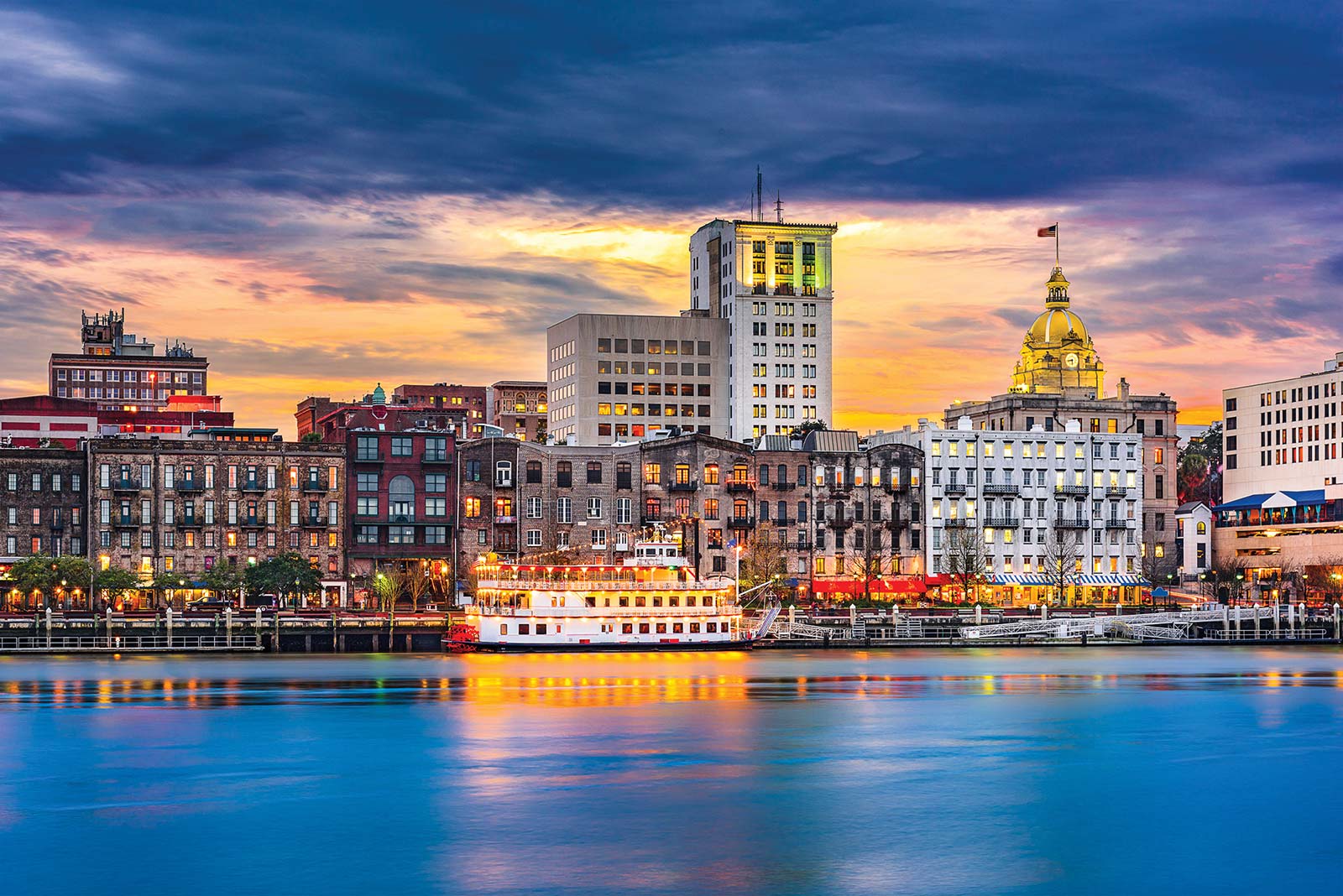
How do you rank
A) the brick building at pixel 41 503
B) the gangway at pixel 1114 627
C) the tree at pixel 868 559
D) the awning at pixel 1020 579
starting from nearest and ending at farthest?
the gangway at pixel 1114 627 < the brick building at pixel 41 503 < the tree at pixel 868 559 < the awning at pixel 1020 579

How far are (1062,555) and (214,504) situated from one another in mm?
75292

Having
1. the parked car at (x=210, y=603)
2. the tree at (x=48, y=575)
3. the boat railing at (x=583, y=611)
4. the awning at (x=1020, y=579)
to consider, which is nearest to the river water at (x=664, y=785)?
the boat railing at (x=583, y=611)

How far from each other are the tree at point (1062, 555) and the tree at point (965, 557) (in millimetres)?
6817

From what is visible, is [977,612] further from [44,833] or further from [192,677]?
[44,833]

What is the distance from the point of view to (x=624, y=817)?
59531mm

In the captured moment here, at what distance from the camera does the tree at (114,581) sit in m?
141

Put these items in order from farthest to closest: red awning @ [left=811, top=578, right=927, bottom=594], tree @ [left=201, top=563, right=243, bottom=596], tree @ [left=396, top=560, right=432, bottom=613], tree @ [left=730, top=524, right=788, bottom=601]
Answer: red awning @ [left=811, top=578, right=927, bottom=594]
tree @ [left=730, top=524, right=788, bottom=601]
tree @ [left=396, top=560, right=432, bottom=613]
tree @ [left=201, top=563, right=243, bottom=596]

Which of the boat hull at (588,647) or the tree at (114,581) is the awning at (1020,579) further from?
the tree at (114,581)

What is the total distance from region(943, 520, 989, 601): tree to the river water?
59355 millimetres

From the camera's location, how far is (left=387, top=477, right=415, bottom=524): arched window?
15788 centimetres

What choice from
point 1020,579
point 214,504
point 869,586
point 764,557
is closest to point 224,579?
point 214,504

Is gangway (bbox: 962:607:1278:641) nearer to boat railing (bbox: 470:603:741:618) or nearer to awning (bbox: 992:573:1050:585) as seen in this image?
awning (bbox: 992:573:1050:585)

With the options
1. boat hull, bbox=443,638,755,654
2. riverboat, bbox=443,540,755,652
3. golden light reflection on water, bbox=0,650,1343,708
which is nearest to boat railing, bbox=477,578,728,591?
riverboat, bbox=443,540,755,652

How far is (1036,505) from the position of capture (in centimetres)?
17975
